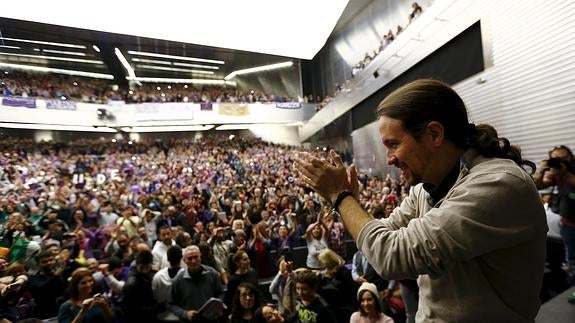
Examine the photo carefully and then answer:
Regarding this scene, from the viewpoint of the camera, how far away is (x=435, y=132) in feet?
2.59

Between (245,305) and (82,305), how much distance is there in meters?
1.24

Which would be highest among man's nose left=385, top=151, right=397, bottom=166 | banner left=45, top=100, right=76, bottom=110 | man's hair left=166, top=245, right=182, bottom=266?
banner left=45, top=100, right=76, bottom=110

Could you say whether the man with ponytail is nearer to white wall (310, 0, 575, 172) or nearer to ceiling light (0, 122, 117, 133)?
white wall (310, 0, 575, 172)

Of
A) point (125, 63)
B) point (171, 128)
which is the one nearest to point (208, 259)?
point (171, 128)

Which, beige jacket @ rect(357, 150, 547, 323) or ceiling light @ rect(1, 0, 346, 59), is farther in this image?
ceiling light @ rect(1, 0, 346, 59)

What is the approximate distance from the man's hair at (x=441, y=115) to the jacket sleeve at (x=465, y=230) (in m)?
0.12

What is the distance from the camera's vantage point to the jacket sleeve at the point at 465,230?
0.66 meters

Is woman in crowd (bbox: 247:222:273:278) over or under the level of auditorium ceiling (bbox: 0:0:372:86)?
under

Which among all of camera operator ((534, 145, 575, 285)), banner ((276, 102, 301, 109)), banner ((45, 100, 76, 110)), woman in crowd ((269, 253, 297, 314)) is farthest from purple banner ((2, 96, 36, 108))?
banner ((276, 102, 301, 109))

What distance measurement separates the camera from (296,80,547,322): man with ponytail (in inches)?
26.4

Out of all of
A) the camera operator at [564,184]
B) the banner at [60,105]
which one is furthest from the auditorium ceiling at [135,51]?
the camera operator at [564,184]

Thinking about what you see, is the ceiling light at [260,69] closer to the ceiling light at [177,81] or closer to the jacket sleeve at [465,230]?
the ceiling light at [177,81]

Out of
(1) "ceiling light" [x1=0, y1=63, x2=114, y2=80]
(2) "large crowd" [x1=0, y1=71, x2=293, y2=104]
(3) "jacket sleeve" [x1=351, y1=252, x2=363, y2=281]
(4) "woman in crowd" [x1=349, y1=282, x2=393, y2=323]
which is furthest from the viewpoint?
(2) "large crowd" [x1=0, y1=71, x2=293, y2=104]

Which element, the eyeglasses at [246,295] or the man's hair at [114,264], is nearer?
the eyeglasses at [246,295]
